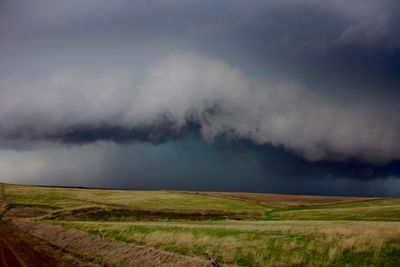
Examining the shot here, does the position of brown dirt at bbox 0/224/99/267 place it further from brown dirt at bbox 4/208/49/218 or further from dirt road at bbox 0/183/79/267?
brown dirt at bbox 4/208/49/218

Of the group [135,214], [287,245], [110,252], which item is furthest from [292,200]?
[110,252]

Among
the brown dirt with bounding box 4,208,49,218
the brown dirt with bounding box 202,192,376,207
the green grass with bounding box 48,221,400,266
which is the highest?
the green grass with bounding box 48,221,400,266

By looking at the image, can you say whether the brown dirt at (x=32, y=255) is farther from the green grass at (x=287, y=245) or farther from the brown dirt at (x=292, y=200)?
the brown dirt at (x=292, y=200)

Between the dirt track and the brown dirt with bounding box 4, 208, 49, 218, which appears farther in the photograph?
→ the brown dirt with bounding box 4, 208, 49, 218

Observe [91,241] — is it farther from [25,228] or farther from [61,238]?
[25,228]

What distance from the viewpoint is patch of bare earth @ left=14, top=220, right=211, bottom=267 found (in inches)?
1101

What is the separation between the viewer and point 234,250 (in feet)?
105

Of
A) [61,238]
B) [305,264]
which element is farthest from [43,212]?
[305,264]

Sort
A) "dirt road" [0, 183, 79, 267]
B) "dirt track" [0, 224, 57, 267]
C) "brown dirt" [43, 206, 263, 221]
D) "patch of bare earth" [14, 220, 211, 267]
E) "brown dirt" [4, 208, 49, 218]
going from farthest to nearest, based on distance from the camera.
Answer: "brown dirt" [43, 206, 263, 221] < "brown dirt" [4, 208, 49, 218] < "dirt road" [0, 183, 79, 267] < "dirt track" [0, 224, 57, 267] < "patch of bare earth" [14, 220, 211, 267]

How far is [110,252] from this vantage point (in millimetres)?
34688

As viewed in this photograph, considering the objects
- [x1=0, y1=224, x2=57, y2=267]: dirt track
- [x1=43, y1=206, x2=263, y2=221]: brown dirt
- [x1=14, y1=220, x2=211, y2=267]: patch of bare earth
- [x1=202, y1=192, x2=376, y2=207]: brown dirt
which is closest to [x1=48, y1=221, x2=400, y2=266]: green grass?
[x1=14, y1=220, x2=211, y2=267]: patch of bare earth

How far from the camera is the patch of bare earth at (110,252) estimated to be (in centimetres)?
2797

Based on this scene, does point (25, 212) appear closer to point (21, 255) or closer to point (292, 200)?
point (21, 255)

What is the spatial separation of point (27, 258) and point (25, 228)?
3170cm
